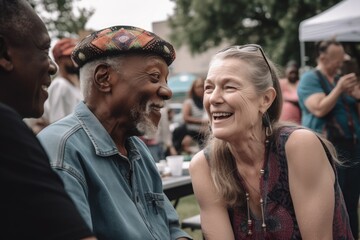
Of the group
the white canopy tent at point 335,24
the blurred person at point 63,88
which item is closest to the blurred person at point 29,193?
the blurred person at point 63,88

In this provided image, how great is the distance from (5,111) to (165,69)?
3.91 feet

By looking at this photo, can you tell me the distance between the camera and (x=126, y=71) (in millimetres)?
2012

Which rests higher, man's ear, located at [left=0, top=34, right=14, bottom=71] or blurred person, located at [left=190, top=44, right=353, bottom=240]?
man's ear, located at [left=0, top=34, right=14, bottom=71]

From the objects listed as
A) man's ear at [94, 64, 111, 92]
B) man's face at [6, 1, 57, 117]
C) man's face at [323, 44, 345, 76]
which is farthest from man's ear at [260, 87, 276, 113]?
man's face at [323, 44, 345, 76]

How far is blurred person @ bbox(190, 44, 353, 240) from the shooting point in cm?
235

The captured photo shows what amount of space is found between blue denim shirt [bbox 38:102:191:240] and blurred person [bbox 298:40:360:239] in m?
2.78

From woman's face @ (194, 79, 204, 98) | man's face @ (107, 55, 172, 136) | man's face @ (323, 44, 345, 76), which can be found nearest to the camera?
Answer: man's face @ (107, 55, 172, 136)

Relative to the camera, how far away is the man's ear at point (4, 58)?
1.18 m

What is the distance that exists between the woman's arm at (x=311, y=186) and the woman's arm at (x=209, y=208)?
0.33m

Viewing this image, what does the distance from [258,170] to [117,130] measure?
2.58 ft

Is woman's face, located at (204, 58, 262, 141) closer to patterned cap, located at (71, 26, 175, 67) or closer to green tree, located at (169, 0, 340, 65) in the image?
patterned cap, located at (71, 26, 175, 67)

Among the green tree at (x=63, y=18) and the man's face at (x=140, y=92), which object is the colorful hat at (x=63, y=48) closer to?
the man's face at (x=140, y=92)

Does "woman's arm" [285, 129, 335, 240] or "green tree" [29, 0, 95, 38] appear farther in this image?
Answer: "green tree" [29, 0, 95, 38]

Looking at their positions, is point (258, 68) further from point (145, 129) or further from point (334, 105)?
point (334, 105)
